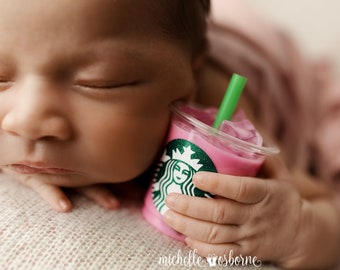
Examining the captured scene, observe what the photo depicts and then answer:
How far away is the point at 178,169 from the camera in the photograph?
29.3 inches

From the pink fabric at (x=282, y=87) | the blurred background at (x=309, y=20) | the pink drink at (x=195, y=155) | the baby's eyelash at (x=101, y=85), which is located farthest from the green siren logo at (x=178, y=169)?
the blurred background at (x=309, y=20)

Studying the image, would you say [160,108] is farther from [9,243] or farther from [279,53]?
[279,53]

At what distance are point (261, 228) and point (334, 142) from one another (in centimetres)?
58

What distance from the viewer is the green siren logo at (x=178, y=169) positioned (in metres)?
0.73

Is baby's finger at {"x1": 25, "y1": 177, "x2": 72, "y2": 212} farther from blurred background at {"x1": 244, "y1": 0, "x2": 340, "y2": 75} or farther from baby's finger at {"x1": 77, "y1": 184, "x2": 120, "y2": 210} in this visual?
blurred background at {"x1": 244, "y1": 0, "x2": 340, "y2": 75}

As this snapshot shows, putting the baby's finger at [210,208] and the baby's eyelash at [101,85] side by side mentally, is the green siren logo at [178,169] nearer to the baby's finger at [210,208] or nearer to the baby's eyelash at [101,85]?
the baby's finger at [210,208]

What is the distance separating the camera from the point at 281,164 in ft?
2.86

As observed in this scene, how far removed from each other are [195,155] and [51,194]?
230 millimetres

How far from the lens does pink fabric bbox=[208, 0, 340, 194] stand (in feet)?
3.84

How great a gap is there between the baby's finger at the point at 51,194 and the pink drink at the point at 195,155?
0.44 feet

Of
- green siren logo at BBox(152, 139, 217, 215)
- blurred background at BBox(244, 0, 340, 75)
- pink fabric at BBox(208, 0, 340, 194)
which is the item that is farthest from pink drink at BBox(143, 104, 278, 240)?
blurred background at BBox(244, 0, 340, 75)

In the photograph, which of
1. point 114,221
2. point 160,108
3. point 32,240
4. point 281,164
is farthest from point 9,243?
point 281,164

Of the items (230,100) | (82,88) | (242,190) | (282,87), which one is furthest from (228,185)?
(282,87)

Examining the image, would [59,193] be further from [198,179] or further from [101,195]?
[198,179]
